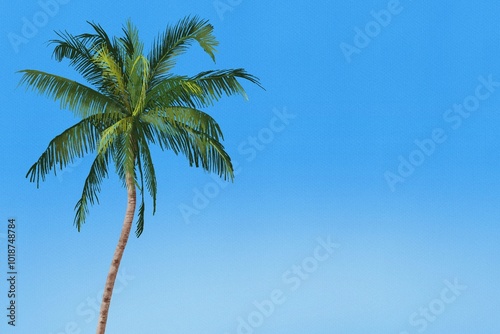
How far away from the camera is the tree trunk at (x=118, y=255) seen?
22078 mm

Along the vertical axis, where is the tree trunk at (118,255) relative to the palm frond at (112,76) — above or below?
below

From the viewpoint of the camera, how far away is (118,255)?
2225 centimetres

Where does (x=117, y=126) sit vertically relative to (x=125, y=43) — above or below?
below

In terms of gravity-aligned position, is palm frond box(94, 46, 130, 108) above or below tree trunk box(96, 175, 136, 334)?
above

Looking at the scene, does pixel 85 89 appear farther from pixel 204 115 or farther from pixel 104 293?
pixel 104 293

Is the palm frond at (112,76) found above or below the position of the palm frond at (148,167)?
above

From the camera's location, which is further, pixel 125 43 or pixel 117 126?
pixel 125 43

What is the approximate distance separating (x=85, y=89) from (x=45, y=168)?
211 cm

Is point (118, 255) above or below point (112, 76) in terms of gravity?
below

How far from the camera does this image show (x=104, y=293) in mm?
22156

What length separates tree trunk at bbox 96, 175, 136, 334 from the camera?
2208 cm

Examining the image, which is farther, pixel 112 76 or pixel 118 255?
pixel 112 76

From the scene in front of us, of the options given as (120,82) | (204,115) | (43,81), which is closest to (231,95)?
(204,115)

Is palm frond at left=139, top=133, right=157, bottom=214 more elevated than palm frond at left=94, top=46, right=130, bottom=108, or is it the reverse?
palm frond at left=94, top=46, right=130, bottom=108
